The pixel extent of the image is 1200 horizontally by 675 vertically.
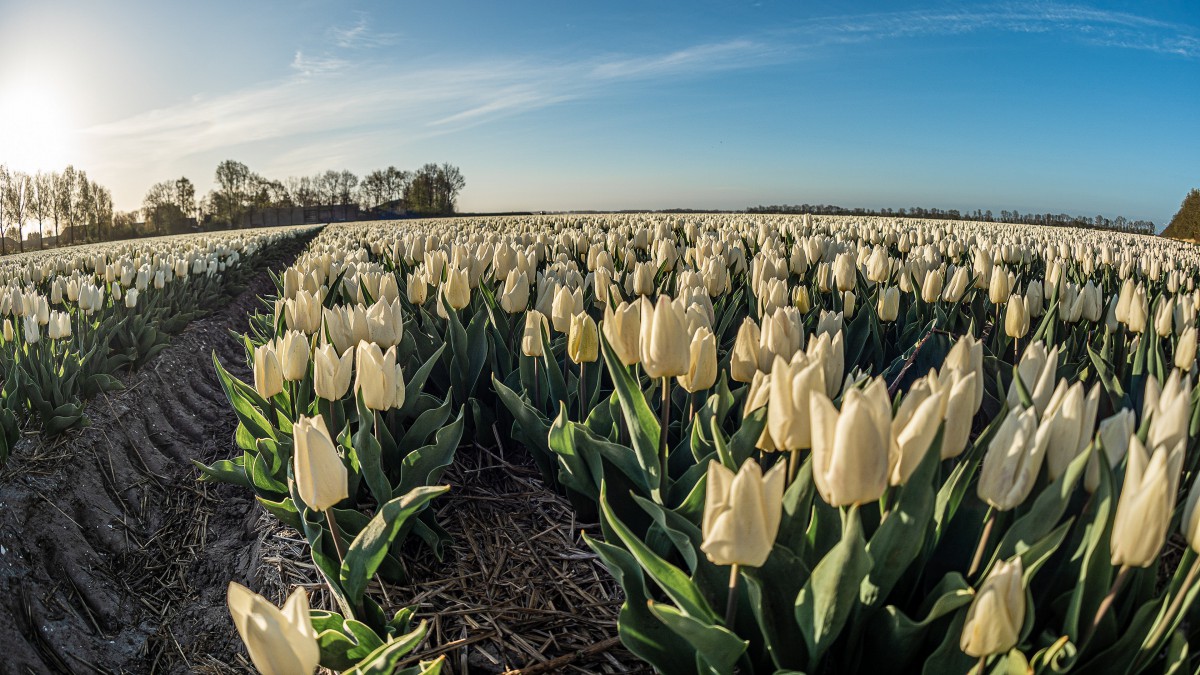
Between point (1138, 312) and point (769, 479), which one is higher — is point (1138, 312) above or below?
above

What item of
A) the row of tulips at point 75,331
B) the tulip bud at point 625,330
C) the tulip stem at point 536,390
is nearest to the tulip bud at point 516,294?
the tulip stem at point 536,390

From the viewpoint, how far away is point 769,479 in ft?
3.75

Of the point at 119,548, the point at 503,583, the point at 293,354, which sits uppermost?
the point at 293,354

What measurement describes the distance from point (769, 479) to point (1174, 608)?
69cm

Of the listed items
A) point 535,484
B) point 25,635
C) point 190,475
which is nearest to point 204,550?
point 25,635

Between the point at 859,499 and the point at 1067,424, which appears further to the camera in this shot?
the point at 1067,424

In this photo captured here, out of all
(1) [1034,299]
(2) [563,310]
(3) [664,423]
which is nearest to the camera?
(3) [664,423]

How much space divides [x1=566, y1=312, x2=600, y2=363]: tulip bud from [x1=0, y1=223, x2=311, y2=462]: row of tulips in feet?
11.4

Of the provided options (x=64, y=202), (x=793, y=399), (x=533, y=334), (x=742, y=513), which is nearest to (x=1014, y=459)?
(x=793, y=399)

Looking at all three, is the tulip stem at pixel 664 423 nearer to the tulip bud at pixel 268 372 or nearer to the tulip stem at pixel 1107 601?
the tulip stem at pixel 1107 601

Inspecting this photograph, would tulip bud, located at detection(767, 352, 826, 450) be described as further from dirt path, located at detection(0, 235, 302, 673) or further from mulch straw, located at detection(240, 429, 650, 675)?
dirt path, located at detection(0, 235, 302, 673)

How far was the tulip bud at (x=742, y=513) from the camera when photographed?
112cm

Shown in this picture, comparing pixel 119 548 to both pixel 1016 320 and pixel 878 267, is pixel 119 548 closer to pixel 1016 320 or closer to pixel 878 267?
pixel 878 267

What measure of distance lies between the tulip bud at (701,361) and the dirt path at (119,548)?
2.00m
